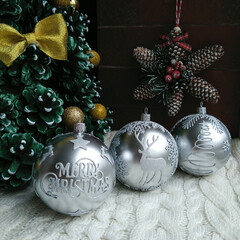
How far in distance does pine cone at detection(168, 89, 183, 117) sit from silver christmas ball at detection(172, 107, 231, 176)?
198mm

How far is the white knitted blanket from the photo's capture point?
490 mm

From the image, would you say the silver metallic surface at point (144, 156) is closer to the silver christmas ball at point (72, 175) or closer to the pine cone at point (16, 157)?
the silver christmas ball at point (72, 175)

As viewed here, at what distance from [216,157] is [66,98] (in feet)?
1.42

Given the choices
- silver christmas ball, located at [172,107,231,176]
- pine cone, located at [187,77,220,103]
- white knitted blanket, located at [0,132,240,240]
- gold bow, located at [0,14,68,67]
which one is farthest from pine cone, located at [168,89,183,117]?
gold bow, located at [0,14,68,67]

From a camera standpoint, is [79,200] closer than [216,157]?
Yes

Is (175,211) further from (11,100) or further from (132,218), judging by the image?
(11,100)

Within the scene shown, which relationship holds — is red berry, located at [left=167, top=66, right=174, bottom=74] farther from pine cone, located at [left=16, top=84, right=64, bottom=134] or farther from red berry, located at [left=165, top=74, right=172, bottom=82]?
pine cone, located at [left=16, top=84, right=64, bottom=134]

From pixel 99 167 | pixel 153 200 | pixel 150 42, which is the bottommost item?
pixel 153 200

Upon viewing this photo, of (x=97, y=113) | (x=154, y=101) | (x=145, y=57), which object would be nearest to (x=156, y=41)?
(x=145, y=57)

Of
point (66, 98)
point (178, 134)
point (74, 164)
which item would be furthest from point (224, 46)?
point (74, 164)

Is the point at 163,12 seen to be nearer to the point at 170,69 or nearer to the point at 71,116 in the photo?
the point at 170,69

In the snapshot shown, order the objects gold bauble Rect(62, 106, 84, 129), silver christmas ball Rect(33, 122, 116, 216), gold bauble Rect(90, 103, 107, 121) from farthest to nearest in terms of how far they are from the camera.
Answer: gold bauble Rect(90, 103, 107, 121) < gold bauble Rect(62, 106, 84, 129) < silver christmas ball Rect(33, 122, 116, 216)

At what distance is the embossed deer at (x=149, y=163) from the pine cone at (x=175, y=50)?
0.39m

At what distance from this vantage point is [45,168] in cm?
50
